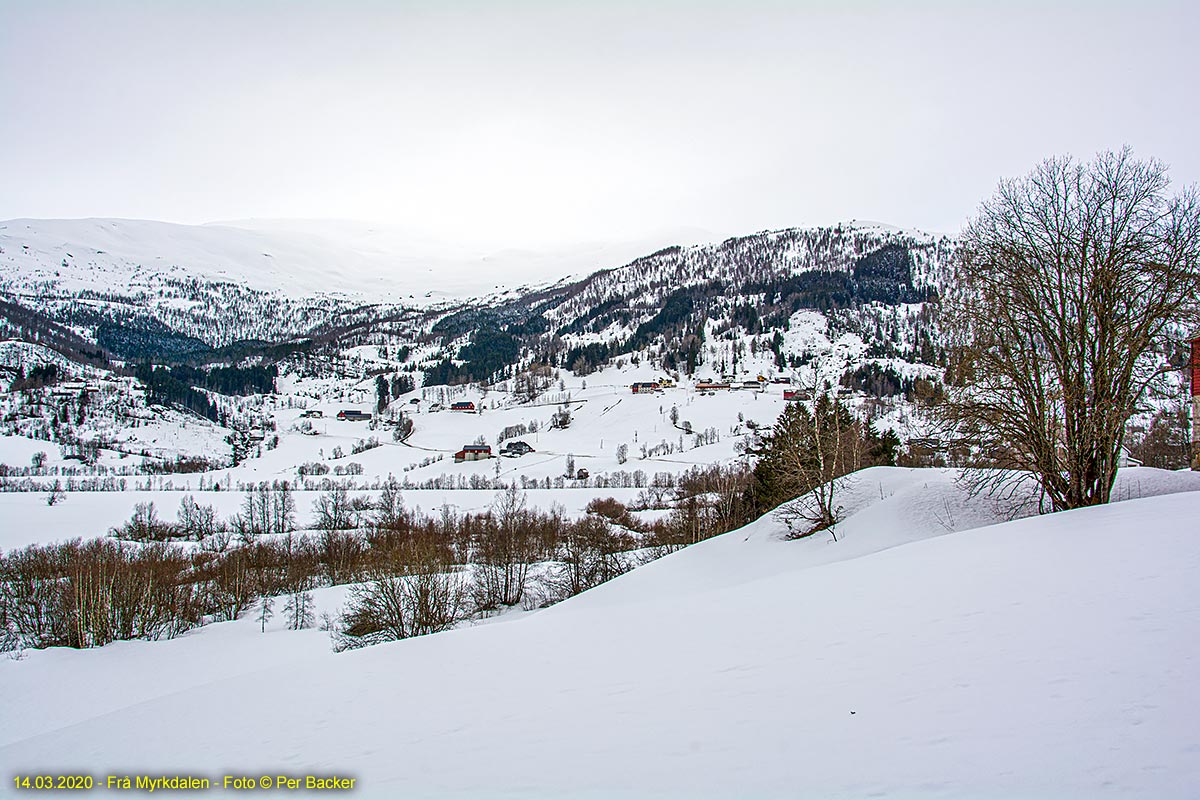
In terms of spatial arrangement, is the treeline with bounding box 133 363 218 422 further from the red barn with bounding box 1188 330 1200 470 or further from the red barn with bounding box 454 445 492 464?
the red barn with bounding box 1188 330 1200 470

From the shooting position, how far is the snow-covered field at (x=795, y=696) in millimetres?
4461

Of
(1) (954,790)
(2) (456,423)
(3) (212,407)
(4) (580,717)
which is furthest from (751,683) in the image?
(3) (212,407)

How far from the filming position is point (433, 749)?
21.3 ft

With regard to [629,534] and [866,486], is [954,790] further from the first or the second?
[629,534]

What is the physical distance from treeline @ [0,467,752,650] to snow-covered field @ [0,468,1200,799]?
21.8 m

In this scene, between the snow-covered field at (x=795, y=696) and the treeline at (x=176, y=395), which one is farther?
the treeline at (x=176, y=395)

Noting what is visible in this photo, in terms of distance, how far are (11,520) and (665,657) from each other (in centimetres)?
10073

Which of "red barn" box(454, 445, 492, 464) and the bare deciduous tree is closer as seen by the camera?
the bare deciduous tree

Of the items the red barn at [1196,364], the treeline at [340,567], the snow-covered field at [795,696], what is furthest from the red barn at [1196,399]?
the treeline at [340,567]

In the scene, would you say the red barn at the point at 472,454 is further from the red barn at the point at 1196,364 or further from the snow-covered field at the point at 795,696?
the snow-covered field at the point at 795,696

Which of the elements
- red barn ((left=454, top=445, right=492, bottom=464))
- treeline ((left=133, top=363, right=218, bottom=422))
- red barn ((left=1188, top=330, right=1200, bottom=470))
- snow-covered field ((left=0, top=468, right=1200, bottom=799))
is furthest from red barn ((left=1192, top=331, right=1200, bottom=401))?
treeline ((left=133, top=363, right=218, bottom=422))

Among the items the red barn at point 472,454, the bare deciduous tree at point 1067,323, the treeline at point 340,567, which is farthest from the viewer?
the red barn at point 472,454

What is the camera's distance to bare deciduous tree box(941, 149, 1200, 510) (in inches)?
623

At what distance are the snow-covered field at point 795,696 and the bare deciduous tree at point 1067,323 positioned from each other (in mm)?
3302
